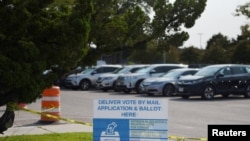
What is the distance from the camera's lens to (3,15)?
867 cm

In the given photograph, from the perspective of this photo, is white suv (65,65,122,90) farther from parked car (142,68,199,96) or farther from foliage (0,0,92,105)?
foliage (0,0,92,105)

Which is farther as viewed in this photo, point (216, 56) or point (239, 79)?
point (216, 56)

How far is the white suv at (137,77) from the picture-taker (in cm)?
2941

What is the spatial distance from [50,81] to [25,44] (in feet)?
3.50

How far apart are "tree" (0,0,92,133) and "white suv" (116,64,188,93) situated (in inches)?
779

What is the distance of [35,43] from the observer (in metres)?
9.08

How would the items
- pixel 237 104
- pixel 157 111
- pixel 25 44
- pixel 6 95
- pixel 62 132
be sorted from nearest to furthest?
pixel 157 111 < pixel 25 44 < pixel 6 95 < pixel 62 132 < pixel 237 104

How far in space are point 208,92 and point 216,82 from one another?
59cm

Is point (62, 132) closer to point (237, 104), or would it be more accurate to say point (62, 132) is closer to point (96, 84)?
point (237, 104)

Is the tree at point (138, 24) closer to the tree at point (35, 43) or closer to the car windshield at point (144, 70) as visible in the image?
the tree at point (35, 43)

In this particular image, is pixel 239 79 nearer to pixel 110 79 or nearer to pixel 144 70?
pixel 144 70

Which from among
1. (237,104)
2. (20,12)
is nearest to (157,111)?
(20,12)

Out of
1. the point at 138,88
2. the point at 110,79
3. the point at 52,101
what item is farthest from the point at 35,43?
the point at 110,79

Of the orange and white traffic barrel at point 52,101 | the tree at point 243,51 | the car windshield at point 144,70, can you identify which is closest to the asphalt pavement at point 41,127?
the orange and white traffic barrel at point 52,101
